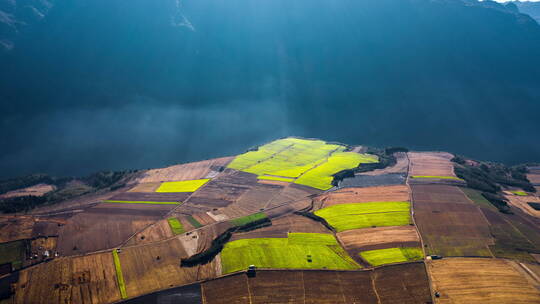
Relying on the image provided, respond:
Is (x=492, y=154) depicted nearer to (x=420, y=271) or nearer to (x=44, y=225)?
(x=420, y=271)

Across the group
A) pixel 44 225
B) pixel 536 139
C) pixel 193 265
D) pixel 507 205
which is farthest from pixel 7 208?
pixel 536 139

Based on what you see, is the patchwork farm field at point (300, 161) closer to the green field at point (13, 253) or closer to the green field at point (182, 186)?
the green field at point (182, 186)

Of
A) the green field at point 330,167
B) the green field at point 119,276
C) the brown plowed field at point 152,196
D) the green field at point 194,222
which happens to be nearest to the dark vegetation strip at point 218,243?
the green field at point 194,222

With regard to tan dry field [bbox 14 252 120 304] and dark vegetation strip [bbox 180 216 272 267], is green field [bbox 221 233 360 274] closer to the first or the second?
dark vegetation strip [bbox 180 216 272 267]

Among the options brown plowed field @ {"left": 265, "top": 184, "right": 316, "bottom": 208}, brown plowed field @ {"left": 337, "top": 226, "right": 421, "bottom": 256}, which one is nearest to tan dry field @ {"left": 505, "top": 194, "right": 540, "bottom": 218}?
brown plowed field @ {"left": 337, "top": 226, "right": 421, "bottom": 256}

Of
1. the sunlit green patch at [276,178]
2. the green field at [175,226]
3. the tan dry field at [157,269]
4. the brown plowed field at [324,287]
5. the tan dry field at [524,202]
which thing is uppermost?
the sunlit green patch at [276,178]

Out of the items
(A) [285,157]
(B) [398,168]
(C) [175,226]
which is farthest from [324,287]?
(A) [285,157]
